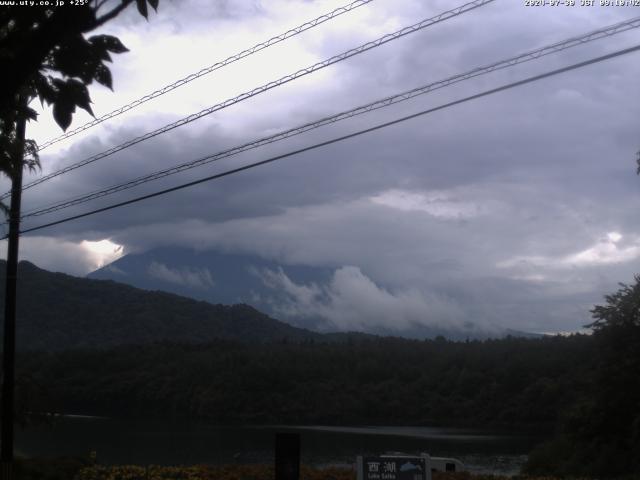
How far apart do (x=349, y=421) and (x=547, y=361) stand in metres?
17.5

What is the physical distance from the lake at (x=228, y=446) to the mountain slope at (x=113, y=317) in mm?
59359

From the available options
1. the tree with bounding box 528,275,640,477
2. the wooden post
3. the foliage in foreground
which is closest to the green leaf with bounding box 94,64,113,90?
the wooden post

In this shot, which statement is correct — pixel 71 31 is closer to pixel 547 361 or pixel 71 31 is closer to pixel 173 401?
pixel 173 401

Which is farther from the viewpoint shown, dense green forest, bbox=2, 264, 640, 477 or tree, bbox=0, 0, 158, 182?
dense green forest, bbox=2, 264, 640, 477

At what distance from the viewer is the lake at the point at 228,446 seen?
25562 millimetres

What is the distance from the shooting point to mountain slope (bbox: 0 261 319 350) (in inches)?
4144

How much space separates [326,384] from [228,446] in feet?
125

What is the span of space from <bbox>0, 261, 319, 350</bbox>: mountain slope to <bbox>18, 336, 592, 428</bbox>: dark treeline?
2973 cm

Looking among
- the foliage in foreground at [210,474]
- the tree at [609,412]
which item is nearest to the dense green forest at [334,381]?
the tree at [609,412]

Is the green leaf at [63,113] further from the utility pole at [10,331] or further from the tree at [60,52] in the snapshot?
the utility pole at [10,331]

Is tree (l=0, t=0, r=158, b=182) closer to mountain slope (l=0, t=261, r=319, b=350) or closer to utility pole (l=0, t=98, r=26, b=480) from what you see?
utility pole (l=0, t=98, r=26, b=480)

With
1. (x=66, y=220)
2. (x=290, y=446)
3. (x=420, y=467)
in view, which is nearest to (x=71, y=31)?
(x=290, y=446)

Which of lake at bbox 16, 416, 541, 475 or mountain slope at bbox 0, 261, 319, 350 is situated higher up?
mountain slope at bbox 0, 261, 319, 350

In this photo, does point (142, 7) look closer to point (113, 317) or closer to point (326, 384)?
point (326, 384)
